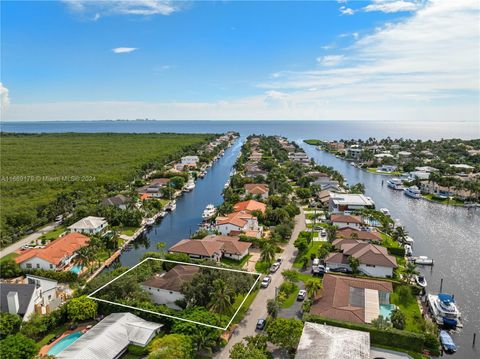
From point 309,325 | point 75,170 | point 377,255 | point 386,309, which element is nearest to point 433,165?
point 377,255

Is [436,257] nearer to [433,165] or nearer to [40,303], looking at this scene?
[40,303]

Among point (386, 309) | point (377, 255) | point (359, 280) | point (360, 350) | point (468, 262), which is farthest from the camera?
point (468, 262)

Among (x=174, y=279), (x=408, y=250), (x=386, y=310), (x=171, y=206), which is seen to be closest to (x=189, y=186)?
(x=171, y=206)

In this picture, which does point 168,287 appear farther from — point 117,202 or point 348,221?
point 117,202

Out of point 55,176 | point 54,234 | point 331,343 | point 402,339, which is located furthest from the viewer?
point 55,176

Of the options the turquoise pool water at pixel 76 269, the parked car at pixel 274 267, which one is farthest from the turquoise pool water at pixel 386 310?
the turquoise pool water at pixel 76 269

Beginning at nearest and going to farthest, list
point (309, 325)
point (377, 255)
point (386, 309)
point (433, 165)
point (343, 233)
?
point (309, 325) < point (386, 309) < point (377, 255) < point (343, 233) < point (433, 165)

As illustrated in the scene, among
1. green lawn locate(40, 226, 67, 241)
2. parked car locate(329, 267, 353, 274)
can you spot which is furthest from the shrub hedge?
green lawn locate(40, 226, 67, 241)
